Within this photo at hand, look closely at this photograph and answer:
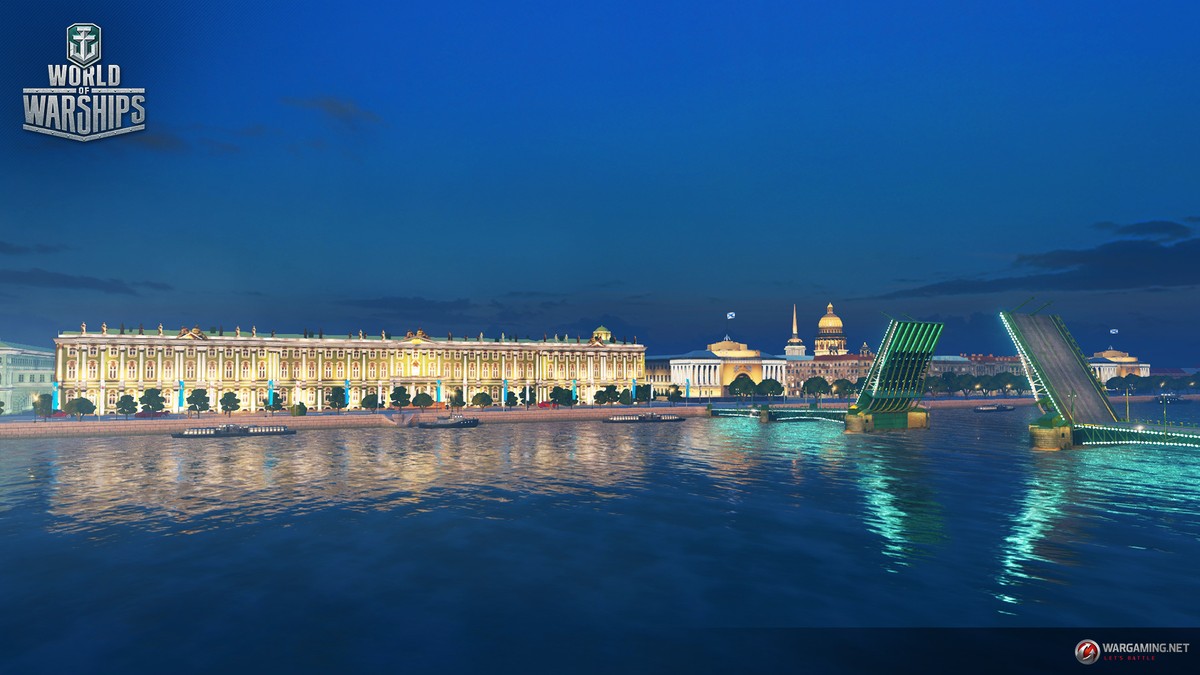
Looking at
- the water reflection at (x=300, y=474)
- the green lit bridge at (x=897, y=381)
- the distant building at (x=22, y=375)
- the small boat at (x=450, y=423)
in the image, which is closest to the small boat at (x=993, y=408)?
the green lit bridge at (x=897, y=381)

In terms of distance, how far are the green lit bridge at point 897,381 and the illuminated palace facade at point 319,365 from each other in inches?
2701

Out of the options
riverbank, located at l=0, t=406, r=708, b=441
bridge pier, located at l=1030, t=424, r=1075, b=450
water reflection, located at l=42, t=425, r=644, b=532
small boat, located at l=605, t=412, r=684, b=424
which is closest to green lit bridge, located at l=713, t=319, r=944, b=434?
bridge pier, located at l=1030, t=424, r=1075, b=450

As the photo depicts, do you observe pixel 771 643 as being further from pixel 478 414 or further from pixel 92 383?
pixel 92 383

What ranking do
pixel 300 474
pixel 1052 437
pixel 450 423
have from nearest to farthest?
1. pixel 300 474
2. pixel 1052 437
3. pixel 450 423

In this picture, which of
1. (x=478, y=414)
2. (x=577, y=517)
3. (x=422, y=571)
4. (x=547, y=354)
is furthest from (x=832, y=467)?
(x=547, y=354)

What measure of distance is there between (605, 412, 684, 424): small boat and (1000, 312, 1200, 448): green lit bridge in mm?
54331

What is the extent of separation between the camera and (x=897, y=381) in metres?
105

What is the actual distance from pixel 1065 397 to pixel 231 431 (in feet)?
306

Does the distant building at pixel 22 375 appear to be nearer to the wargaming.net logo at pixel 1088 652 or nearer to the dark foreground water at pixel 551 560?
the dark foreground water at pixel 551 560

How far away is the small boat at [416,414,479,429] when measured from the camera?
10881 centimetres

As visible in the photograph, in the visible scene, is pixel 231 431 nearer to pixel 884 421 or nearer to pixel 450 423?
pixel 450 423

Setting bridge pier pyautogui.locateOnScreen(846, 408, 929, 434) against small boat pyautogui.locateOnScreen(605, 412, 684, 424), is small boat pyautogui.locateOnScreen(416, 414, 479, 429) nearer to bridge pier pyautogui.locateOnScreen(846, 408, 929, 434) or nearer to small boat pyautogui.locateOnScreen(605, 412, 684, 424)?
small boat pyautogui.locateOnScreen(605, 412, 684, 424)

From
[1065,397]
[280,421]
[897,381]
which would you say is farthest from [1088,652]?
[280,421]

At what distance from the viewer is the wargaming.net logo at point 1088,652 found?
873 inches
